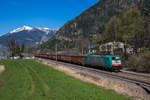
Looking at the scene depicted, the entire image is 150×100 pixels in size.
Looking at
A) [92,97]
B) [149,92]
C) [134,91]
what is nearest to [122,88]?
[134,91]

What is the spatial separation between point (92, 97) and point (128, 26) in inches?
1766

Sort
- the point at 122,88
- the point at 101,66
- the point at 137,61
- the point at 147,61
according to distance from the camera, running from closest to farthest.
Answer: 1. the point at 122,88
2. the point at 147,61
3. the point at 137,61
4. the point at 101,66

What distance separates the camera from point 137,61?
97.9 feet

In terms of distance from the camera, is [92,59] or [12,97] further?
[92,59]

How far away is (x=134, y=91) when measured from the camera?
15.3 meters

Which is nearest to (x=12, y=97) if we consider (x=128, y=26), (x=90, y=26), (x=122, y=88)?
(x=122, y=88)

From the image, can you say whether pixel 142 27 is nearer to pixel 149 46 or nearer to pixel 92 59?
pixel 149 46

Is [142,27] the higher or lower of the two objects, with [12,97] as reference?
higher

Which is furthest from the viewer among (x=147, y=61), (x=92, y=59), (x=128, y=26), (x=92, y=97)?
(x=128, y=26)

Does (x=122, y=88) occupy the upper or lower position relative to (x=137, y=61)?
lower

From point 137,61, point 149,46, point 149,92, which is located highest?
point 149,46

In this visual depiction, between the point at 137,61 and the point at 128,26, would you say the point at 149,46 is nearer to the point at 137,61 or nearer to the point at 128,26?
the point at 137,61

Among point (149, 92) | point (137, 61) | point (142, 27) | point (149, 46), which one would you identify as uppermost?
point (142, 27)

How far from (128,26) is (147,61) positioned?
27085 millimetres
